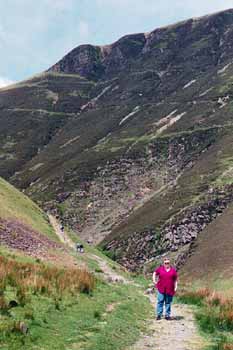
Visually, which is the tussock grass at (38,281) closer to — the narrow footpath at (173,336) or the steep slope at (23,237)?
the narrow footpath at (173,336)

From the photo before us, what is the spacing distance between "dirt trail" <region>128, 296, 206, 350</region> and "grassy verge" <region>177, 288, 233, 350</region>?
17.9 inches

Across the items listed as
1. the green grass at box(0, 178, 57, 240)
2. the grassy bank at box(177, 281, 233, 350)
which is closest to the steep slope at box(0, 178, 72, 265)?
the green grass at box(0, 178, 57, 240)

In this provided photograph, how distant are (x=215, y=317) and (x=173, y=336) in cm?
423

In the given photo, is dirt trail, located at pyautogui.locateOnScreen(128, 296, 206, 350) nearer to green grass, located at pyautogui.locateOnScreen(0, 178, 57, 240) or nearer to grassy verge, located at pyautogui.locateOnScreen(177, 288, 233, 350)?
grassy verge, located at pyautogui.locateOnScreen(177, 288, 233, 350)

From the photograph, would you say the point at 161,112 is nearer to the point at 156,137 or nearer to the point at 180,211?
the point at 156,137

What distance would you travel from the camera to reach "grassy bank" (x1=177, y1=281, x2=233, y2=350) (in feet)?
58.1

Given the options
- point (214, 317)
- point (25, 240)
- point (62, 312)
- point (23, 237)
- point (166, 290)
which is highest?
Result: point (23, 237)

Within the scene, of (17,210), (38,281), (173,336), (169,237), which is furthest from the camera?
(169,237)

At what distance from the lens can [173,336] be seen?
1848cm

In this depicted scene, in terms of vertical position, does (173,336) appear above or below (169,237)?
below

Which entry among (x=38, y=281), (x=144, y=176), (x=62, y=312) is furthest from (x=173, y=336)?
(x=144, y=176)


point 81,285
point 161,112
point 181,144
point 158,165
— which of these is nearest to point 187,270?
point 81,285

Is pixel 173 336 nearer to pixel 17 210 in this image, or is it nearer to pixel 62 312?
pixel 62 312

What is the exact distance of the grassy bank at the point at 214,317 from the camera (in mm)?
17703
